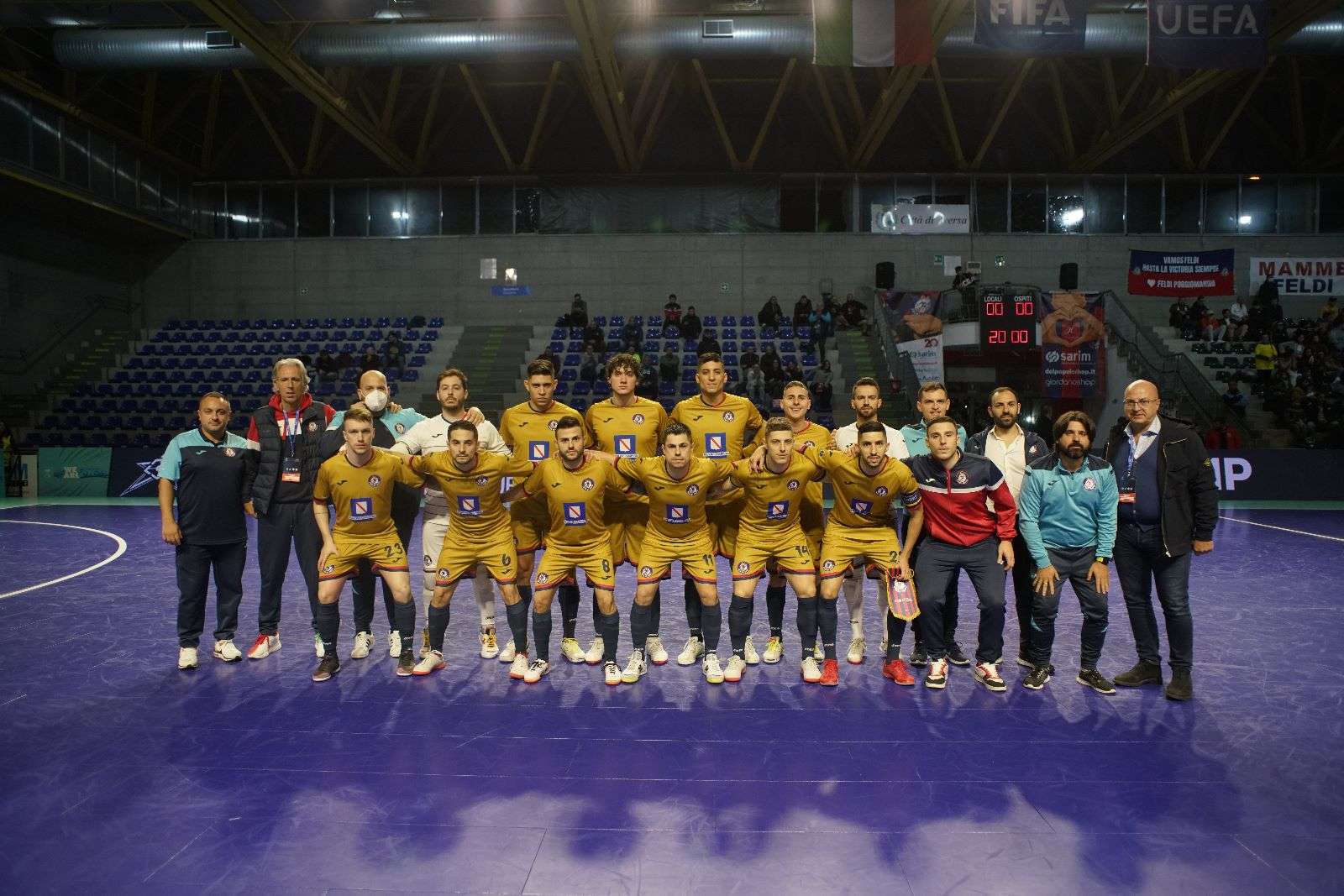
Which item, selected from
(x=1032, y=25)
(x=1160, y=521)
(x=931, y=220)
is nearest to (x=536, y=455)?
(x=1160, y=521)

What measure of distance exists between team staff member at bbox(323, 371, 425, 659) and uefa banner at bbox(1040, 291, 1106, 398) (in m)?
18.1

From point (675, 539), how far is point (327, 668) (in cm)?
276

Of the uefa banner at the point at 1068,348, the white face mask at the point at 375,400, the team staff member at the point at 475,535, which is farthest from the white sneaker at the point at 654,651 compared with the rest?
the uefa banner at the point at 1068,348

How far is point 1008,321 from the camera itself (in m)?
19.1

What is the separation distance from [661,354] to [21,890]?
18.4 m

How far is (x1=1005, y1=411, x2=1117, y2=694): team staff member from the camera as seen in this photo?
5.36m

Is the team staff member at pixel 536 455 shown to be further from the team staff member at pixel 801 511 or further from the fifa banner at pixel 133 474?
the fifa banner at pixel 133 474

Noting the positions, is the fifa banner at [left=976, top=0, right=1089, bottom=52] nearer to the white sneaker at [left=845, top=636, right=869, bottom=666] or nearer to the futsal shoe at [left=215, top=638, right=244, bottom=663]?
the white sneaker at [left=845, top=636, right=869, bottom=666]

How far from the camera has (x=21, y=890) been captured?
317 cm

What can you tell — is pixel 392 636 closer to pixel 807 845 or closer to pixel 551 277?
pixel 807 845

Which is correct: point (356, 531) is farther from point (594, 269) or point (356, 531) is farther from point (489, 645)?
point (594, 269)

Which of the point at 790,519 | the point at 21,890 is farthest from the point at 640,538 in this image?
the point at 21,890

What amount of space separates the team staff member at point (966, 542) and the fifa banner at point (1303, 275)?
2627cm

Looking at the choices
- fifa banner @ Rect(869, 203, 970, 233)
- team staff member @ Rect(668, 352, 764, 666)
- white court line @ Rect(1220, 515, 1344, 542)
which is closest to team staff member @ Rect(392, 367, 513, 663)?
team staff member @ Rect(668, 352, 764, 666)
